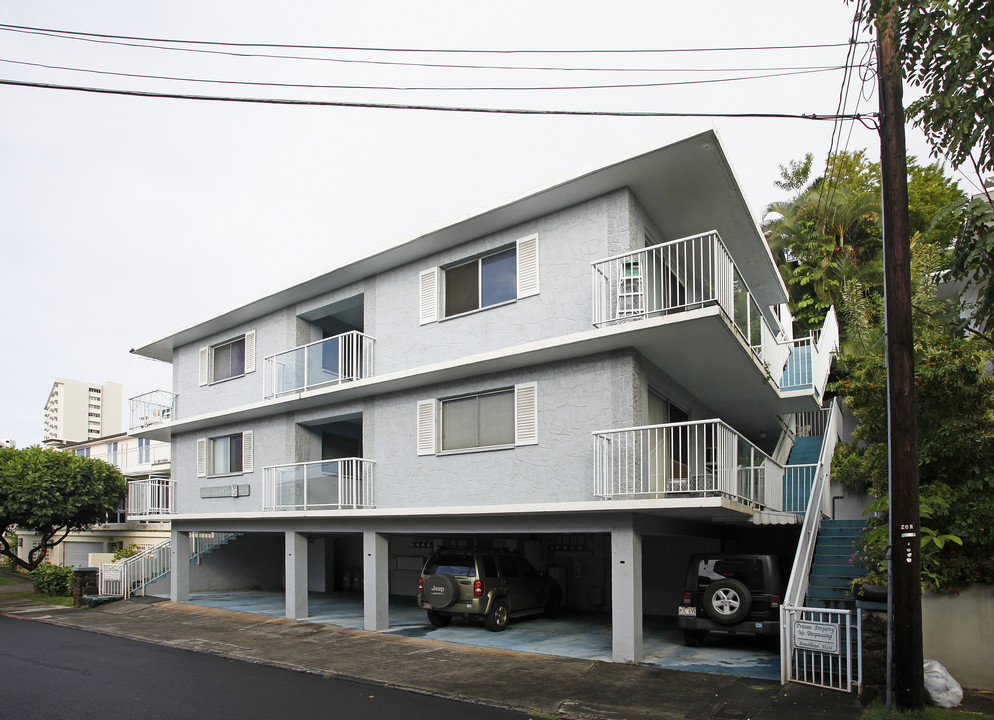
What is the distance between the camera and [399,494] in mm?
15648

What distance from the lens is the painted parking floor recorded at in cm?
1188

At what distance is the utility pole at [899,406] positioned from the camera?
820cm

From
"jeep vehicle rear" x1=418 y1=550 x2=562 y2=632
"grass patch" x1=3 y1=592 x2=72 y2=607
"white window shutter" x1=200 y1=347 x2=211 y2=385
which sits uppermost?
"white window shutter" x1=200 y1=347 x2=211 y2=385

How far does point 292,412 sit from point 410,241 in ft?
20.9

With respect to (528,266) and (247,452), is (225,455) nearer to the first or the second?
(247,452)

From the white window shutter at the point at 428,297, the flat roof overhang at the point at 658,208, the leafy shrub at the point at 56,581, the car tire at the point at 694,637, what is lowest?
the leafy shrub at the point at 56,581

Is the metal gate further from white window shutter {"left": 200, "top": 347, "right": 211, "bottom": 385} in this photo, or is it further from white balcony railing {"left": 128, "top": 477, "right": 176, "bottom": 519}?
white balcony railing {"left": 128, "top": 477, "right": 176, "bottom": 519}

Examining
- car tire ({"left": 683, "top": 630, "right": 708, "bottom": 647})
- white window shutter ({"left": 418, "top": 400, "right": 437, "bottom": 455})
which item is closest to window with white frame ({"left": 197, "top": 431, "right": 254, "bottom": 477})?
white window shutter ({"left": 418, "top": 400, "right": 437, "bottom": 455})

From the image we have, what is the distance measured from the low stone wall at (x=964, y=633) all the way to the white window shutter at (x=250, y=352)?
16501 millimetres

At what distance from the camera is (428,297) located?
1580 centimetres

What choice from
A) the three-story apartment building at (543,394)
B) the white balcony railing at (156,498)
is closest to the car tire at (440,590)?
the three-story apartment building at (543,394)

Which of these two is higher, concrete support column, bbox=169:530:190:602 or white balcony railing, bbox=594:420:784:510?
white balcony railing, bbox=594:420:784:510

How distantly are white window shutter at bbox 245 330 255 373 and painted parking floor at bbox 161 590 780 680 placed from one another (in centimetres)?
638

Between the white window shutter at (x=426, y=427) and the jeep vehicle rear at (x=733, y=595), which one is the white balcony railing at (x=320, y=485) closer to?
the white window shutter at (x=426, y=427)
